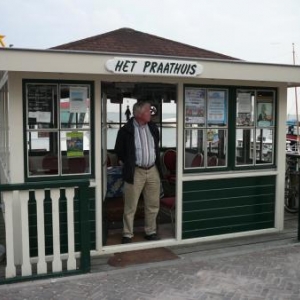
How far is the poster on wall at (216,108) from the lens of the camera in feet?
18.2

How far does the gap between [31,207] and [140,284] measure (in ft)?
4.96

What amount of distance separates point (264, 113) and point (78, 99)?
8.60 feet

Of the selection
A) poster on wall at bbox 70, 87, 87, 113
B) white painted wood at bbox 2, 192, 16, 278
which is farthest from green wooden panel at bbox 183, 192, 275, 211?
white painted wood at bbox 2, 192, 16, 278

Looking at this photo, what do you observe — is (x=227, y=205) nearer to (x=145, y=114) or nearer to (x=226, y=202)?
(x=226, y=202)

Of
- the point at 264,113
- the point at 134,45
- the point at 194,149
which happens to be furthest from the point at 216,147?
the point at 134,45

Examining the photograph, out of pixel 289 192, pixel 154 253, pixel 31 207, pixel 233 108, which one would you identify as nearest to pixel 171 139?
pixel 289 192

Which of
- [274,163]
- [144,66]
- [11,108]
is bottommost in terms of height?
[274,163]

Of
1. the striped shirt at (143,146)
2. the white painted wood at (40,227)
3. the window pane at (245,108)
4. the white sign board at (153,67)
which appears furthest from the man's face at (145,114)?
the white painted wood at (40,227)

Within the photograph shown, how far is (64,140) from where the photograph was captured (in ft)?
16.0

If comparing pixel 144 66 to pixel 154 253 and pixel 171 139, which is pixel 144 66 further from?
pixel 171 139

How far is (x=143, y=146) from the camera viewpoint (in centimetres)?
527

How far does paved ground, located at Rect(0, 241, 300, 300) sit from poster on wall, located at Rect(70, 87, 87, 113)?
184cm

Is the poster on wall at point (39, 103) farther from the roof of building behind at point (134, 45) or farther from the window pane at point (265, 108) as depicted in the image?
the window pane at point (265, 108)

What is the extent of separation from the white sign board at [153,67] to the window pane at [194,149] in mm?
895
